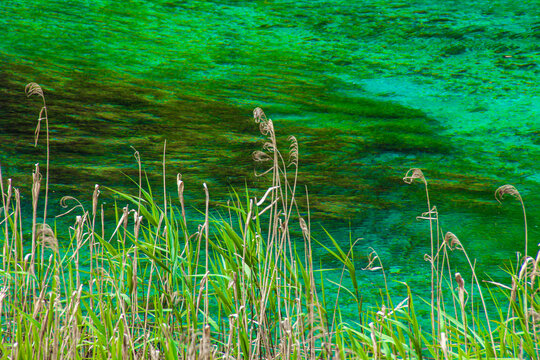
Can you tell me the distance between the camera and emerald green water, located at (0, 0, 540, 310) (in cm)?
328

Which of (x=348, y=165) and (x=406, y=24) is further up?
(x=406, y=24)

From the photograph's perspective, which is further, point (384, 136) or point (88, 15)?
point (88, 15)

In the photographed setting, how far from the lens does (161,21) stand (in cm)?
760

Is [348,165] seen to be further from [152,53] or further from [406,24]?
[406,24]

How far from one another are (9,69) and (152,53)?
160cm

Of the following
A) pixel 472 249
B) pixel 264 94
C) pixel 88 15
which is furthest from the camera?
pixel 88 15

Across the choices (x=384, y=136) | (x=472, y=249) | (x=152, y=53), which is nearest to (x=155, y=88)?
(x=152, y=53)

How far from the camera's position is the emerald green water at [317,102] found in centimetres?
328

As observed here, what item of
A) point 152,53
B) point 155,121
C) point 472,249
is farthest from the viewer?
point 152,53

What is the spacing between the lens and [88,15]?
759cm

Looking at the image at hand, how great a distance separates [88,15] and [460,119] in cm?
475

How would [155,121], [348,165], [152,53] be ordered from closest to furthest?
[348,165], [155,121], [152,53]

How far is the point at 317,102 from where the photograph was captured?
5203 mm

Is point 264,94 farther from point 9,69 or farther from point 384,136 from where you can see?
point 9,69
